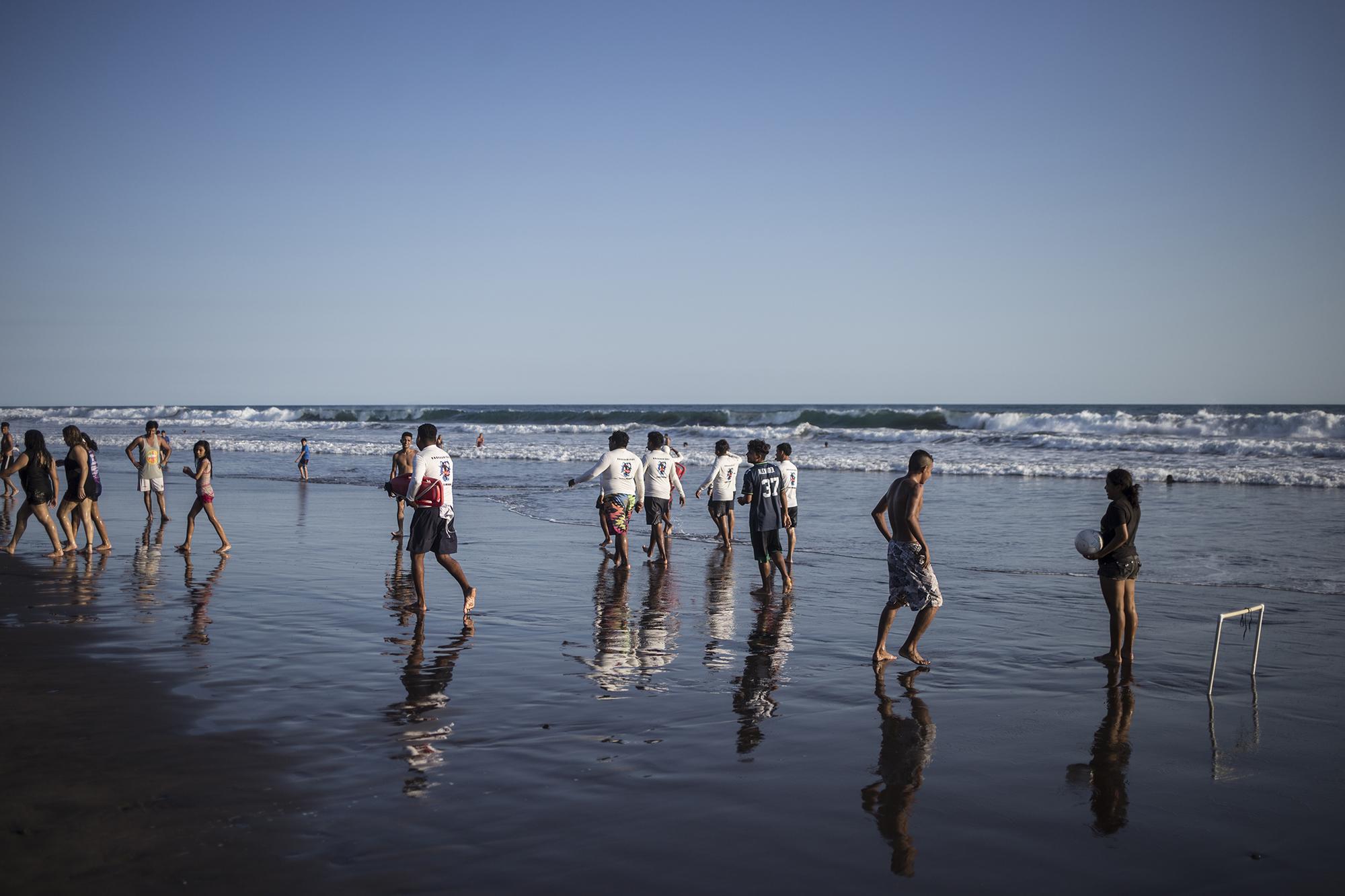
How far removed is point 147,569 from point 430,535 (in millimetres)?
4809

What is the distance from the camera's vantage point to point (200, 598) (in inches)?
382

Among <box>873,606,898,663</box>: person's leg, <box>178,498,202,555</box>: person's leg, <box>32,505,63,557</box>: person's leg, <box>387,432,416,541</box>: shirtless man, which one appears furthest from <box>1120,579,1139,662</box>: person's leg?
<box>32,505,63,557</box>: person's leg

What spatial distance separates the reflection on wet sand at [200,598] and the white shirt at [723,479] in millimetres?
6502

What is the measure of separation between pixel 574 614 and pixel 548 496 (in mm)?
14355

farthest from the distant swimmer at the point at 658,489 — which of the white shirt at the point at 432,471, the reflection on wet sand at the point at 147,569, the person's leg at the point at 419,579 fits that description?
the reflection on wet sand at the point at 147,569

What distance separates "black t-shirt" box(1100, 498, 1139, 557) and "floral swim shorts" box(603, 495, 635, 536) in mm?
6130

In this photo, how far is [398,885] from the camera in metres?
3.82

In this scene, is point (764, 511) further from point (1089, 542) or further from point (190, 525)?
point (190, 525)

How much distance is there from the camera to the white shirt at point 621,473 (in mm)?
12352

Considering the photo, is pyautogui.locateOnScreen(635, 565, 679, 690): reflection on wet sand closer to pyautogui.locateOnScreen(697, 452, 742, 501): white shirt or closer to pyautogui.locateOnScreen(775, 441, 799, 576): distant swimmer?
pyautogui.locateOnScreen(775, 441, 799, 576): distant swimmer

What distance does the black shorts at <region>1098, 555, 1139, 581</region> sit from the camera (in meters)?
7.71

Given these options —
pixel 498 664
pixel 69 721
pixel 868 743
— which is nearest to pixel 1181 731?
pixel 868 743

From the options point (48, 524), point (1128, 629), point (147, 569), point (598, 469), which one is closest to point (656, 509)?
point (598, 469)

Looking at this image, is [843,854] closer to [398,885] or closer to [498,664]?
[398,885]
